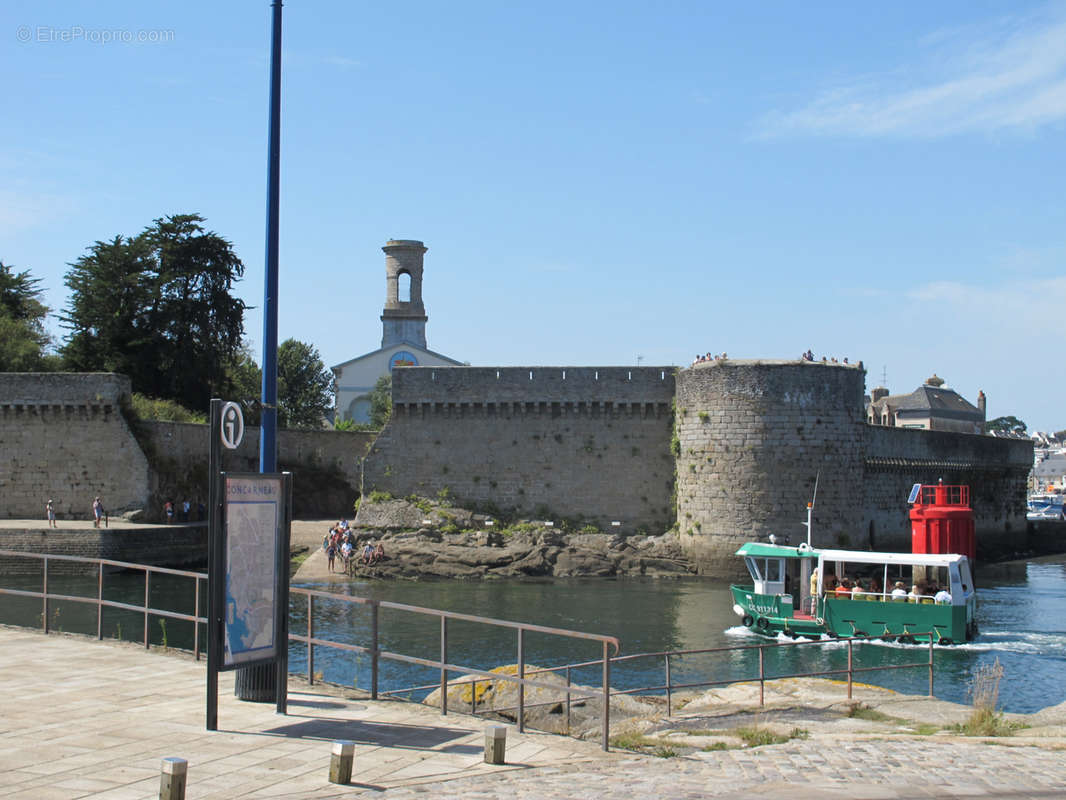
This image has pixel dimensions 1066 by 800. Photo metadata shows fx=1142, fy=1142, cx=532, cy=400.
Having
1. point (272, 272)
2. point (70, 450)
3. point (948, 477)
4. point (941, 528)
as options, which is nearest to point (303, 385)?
point (70, 450)

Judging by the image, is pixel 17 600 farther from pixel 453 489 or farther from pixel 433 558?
pixel 453 489

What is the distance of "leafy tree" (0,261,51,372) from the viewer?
44925 mm

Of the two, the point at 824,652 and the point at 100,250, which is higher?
the point at 100,250

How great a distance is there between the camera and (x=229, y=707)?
31.9 ft

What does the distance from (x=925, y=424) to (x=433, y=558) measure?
180 ft

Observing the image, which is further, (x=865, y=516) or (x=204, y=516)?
(x=204, y=516)

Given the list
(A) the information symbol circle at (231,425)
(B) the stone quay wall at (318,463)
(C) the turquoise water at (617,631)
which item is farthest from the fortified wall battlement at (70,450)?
(A) the information symbol circle at (231,425)

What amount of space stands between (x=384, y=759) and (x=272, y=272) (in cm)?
508

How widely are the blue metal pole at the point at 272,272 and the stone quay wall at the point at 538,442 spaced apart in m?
27.5

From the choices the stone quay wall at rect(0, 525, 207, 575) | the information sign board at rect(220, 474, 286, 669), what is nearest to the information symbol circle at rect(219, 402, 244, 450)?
the information sign board at rect(220, 474, 286, 669)

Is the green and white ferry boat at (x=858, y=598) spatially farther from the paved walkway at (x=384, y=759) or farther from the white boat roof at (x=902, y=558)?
the paved walkway at (x=384, y=759)

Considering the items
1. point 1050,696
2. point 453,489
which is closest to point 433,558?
point 453,489

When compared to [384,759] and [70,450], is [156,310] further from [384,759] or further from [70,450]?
[384,759]

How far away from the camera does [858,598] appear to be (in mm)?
25000
